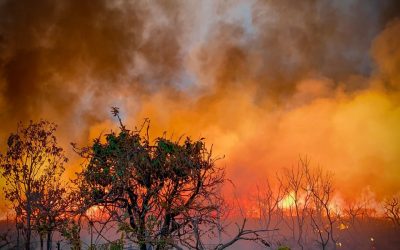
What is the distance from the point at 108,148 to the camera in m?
20.3

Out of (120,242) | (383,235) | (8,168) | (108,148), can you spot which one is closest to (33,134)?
(8,168)

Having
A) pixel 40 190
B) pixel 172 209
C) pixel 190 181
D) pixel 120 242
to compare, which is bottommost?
pixel 120 242

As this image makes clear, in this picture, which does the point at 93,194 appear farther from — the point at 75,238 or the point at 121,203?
the point at 75,238

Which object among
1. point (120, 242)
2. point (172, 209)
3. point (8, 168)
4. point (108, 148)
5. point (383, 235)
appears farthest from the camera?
point (383, 235)

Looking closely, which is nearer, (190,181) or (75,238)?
(75,238)

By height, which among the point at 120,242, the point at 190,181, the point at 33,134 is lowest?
the point at 120,242

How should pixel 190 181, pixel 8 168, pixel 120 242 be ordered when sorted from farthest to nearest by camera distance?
pixel 8 168, pixel 190 181, pixel 120 242

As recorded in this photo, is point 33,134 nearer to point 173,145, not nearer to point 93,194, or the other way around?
point 93,194

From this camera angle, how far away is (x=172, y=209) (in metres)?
17.5

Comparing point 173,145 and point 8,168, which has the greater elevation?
point 8,168

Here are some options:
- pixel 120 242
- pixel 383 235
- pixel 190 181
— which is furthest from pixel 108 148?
pixel 383 235

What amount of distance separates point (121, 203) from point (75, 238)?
205 inches

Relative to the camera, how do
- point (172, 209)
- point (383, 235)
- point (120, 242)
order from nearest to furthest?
1. point (120, 242)
2. point (172, 209)
3. point (383, 235)

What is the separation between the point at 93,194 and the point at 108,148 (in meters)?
2.73
